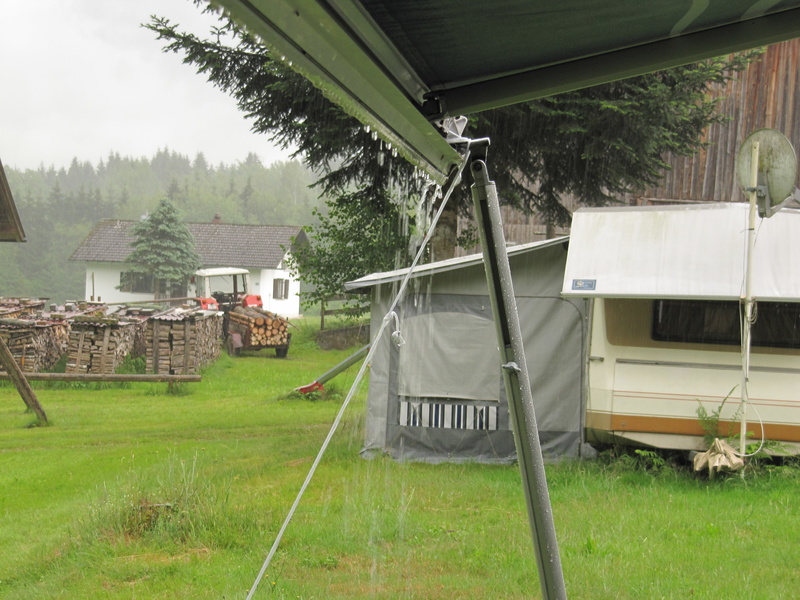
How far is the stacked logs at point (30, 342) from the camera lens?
630 inches

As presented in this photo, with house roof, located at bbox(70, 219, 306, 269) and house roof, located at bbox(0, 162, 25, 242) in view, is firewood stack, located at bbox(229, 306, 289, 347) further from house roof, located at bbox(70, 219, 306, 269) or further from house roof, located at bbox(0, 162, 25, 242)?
house roof, located at bbox(70, 219, 306, 269)

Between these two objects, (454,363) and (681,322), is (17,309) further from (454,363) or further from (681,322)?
(681,322)

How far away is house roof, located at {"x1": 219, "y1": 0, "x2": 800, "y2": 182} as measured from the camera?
1.37 m

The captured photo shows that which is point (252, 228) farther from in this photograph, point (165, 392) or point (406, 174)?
point (406, 174)

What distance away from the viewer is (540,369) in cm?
890

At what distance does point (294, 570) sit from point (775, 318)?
5.06m

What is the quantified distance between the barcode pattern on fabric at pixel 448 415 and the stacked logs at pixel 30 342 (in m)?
9.89

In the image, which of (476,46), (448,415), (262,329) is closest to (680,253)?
(448,415)

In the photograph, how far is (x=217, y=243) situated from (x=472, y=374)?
35.6m

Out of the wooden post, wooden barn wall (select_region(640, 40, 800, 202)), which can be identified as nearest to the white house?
wooden barn wall (select_region(640, 40, 800, 202))

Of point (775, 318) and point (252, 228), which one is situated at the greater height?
point (252, 228)

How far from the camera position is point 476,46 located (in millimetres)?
1780

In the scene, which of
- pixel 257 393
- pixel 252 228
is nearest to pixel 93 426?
pixel 257 393

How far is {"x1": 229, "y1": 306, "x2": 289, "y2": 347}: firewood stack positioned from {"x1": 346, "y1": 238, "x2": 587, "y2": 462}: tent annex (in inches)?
522
